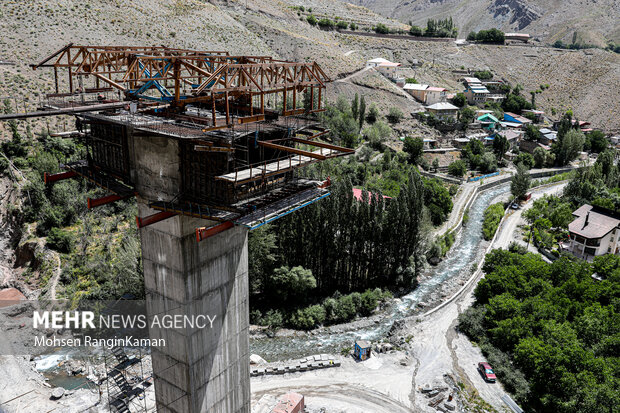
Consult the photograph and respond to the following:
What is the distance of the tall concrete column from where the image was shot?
15469mm

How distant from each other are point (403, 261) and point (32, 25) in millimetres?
56126

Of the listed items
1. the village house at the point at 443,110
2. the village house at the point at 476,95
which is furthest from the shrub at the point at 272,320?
the village house at the point at 476,95

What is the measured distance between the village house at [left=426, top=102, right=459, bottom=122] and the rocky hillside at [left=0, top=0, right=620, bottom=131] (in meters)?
4.13

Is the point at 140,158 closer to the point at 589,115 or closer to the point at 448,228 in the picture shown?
the point at 448,228

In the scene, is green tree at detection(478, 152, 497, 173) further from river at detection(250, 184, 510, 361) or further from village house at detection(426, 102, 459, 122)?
river at detection(250, 184, 510, 361)

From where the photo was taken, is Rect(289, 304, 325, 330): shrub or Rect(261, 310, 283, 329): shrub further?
Rect(289, 304, 325, 330): shrub

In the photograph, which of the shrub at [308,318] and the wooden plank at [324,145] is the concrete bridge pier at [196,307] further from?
the shrub at [308,318]

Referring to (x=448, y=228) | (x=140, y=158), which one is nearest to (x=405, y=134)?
(x=448, y=228)

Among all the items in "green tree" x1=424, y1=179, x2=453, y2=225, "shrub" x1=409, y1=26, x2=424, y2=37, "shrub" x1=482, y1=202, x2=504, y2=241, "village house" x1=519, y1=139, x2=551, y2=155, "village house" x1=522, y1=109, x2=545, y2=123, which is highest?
"shrub" x1=409, y1=26, x2=424, y2=37

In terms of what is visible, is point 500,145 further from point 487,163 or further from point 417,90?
point 417,90

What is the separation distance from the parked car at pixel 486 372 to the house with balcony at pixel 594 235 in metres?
22.7

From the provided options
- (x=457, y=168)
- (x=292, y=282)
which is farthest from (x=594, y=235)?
(x=292, y=282)

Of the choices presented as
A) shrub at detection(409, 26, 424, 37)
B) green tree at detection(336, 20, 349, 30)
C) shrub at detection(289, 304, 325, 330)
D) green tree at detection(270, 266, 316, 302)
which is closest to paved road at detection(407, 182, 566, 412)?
shrub at detection(289, 304, 325, 330)

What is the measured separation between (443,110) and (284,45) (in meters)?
33.8
